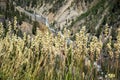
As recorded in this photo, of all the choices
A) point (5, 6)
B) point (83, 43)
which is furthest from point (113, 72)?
point (5, 6)

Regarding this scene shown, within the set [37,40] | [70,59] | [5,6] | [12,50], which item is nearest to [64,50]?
[70,59]

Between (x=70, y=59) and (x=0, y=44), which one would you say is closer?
(x=70, y=59)

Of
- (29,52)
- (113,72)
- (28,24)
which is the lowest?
(113,72)

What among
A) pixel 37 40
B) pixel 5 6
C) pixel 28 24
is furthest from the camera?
pixel 5 6

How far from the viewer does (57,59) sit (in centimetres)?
1218

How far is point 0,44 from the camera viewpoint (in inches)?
489

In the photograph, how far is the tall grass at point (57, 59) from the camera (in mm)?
11047

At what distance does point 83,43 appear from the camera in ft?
36.2

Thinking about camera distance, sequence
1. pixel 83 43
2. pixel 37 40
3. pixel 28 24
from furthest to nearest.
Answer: pixel 28 24 → pixel 37 40 → pixel 83 43

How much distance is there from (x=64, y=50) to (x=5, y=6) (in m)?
144

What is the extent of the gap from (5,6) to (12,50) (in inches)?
5632

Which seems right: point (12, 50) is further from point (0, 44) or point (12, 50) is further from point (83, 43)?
point (83, 43)

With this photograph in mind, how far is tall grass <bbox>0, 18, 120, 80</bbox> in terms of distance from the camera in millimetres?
11047

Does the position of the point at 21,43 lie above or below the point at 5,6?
below
